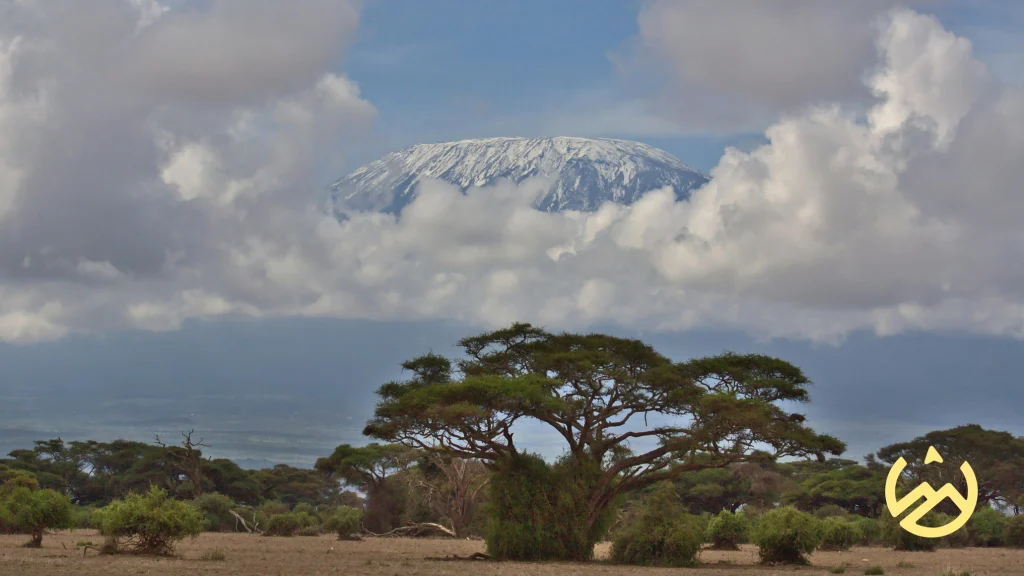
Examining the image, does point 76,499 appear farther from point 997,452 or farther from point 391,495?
point 997,452

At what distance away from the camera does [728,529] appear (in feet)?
153

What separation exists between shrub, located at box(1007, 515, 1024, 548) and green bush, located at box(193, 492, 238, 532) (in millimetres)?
42594

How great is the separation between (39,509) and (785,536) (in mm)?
24097

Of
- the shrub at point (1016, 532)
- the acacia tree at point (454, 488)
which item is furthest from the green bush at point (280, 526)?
the shrub at point (1016, 532)

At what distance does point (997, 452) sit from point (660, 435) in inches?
1711

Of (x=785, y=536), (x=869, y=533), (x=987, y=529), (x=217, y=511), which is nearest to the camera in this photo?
(x=785, y=536)

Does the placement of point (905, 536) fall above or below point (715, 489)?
below

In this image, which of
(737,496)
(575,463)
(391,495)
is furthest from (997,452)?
(575,463)

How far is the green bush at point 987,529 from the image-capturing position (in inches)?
2128

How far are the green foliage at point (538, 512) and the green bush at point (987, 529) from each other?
28.7 metres

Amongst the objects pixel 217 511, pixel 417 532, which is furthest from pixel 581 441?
pixel 217 511

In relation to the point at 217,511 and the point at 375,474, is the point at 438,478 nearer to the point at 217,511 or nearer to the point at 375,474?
the point at 375,474

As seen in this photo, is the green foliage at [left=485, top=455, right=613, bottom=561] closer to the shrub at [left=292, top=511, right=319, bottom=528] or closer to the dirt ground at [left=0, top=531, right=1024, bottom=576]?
the dirt ground at [left=0, top=531, right=1024, bottom=576]

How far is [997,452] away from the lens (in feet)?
227
